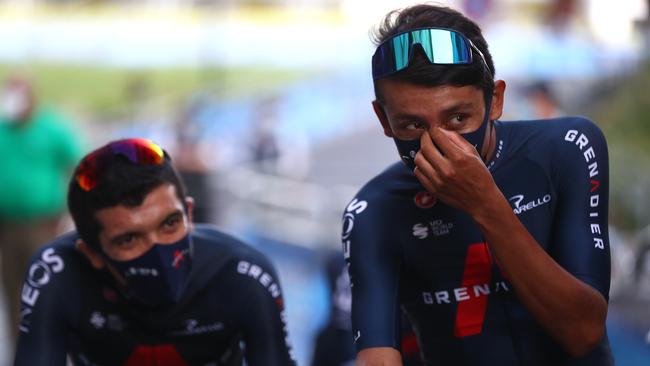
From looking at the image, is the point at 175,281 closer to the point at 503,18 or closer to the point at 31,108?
the point at 31,108

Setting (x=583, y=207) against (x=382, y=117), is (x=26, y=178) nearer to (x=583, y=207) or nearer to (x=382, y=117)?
(x=382, y=117)

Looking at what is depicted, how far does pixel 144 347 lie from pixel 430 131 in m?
1.79

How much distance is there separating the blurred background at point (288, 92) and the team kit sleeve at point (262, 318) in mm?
2878

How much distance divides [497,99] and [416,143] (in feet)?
1.20

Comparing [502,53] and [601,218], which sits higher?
[601,218]

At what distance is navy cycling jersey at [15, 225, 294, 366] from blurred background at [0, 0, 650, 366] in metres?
2.84

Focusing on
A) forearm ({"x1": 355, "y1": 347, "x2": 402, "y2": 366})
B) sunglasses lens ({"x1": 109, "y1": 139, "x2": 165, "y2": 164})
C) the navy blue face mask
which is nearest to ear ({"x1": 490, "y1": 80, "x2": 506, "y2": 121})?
forearm ({"x1": 355, "y1": 347, "x2": 402, "y2": 366})

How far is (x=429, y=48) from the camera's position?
3.16 meters

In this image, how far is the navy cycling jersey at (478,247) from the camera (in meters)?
3.36

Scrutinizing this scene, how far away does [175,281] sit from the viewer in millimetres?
4094

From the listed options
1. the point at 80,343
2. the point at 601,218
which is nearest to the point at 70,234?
the point at 80,343

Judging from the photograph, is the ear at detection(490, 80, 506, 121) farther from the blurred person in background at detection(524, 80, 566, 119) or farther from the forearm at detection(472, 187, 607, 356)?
the blurred person in background at detection(524, 80, 566, 119)

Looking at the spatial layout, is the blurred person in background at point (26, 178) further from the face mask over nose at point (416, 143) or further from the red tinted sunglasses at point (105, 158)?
the face mask over nose at point (416, 143)

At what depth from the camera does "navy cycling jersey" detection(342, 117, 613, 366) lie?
132 inches
